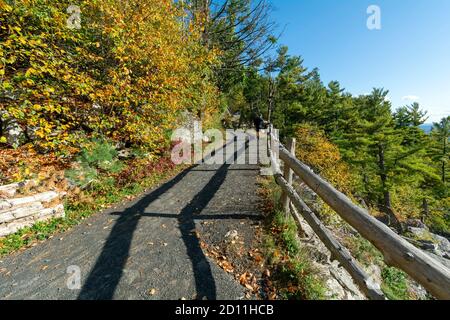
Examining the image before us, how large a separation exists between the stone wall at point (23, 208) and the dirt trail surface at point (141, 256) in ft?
2.33

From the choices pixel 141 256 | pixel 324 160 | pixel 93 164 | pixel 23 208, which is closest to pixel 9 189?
pixel 23 208

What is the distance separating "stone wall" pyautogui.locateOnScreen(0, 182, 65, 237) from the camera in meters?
4.15

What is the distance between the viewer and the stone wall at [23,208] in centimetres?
415

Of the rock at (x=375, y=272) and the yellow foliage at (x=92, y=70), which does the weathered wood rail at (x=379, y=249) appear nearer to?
the rock at (x=375, y=272)

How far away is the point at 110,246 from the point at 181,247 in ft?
4.54

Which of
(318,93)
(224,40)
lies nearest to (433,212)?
(318,93)

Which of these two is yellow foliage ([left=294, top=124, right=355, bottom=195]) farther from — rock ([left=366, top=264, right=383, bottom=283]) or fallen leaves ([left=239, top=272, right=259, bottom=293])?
fallen leaves ([left=239, top=272, right=259, bottom=293])

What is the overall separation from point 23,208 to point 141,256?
9.85 feet


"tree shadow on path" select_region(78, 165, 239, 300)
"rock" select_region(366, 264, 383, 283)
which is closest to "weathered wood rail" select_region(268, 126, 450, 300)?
"tree shadow on path" select_region(78, 165, 239, 300)

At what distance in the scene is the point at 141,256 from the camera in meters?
3.58

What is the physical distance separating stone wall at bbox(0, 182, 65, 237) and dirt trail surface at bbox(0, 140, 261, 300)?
2.33 ft

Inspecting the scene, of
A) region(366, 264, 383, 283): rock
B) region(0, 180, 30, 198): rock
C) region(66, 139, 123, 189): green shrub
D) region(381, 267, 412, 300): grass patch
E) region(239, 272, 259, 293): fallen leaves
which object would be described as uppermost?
region(66, 139, 123, 189): green shrub

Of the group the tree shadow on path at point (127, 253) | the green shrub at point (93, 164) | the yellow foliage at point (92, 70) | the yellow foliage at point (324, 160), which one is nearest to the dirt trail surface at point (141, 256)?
the tree shadow on path at point (127, 253)

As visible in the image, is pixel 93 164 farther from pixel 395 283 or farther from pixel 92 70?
pixel 395 283
